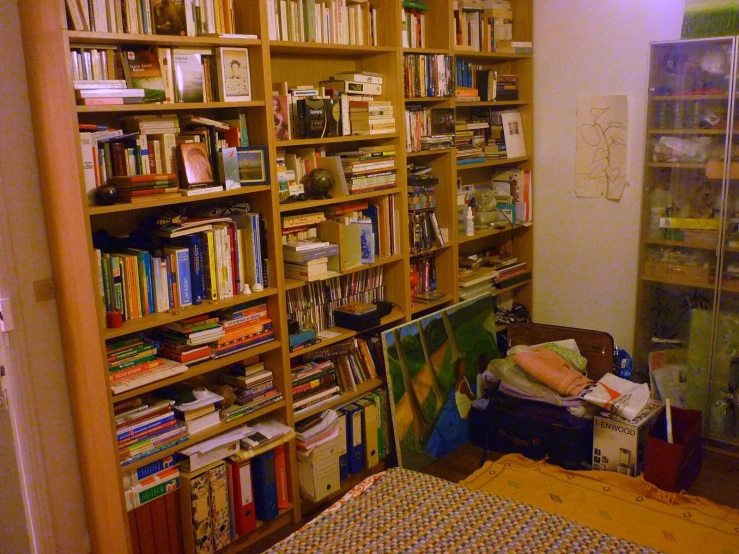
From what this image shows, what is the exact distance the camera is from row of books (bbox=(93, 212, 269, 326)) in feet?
8.03

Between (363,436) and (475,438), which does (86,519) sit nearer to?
(363,436)

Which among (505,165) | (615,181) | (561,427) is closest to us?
(561,427)

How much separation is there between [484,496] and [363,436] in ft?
4.35

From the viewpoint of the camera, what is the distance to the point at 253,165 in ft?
9.05

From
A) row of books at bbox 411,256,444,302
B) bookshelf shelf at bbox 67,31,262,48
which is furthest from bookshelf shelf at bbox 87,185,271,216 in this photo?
A: row of books at bbox 411,256,444,302

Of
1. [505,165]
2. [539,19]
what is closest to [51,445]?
[505,165]

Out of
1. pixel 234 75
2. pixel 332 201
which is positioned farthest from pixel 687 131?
pixel 234 75

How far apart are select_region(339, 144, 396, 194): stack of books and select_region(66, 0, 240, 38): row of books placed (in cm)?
80

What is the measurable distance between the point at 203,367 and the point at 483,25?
8.55ft

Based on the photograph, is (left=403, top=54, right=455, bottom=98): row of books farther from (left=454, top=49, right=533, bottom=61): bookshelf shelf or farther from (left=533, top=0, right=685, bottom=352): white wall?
(left=533, top=0, right=685, bottom=352): white wall

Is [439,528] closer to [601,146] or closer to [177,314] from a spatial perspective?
[177,314]

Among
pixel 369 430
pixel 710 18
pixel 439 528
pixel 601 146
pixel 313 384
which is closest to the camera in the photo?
pixel 439 528

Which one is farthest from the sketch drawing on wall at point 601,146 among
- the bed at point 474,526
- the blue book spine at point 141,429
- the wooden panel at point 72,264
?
the wooden panel at point 72,264

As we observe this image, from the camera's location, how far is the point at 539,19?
14.0ft
